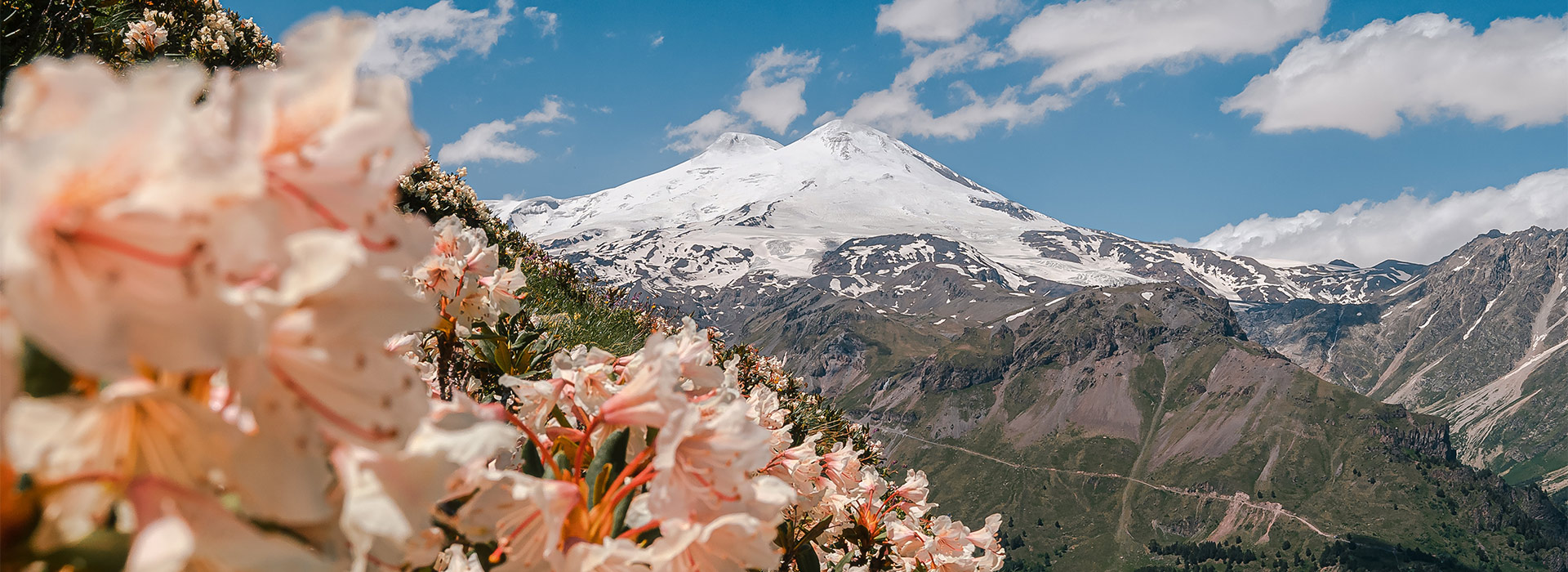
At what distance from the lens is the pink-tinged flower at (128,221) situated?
2.44 ft

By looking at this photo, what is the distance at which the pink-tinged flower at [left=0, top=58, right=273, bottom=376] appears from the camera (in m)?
0.74

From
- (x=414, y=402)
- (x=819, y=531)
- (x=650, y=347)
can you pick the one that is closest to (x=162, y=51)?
(x=819, y=531)

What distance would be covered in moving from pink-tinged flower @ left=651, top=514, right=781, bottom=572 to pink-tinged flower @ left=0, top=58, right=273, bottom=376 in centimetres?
92

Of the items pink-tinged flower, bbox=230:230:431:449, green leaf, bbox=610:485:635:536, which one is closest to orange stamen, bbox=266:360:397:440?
pink-tinged flower, bbox=230:230:431:449

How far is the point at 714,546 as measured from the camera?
1.63 m

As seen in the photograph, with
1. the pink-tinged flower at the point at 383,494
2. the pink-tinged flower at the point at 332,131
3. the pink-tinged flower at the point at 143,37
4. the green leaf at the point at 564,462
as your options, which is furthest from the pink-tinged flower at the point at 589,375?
the pink-tinged flower at the point at 143,37

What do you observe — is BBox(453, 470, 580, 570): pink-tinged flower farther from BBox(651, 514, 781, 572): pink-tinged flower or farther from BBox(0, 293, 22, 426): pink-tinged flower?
BBox(0, 293, 22, 426): pink-tinged flower

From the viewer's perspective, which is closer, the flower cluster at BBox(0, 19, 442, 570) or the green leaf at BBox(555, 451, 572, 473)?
the flower cluster at BBox(0, 19, 442, 570)

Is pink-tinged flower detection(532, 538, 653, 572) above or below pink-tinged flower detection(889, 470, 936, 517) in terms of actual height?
above

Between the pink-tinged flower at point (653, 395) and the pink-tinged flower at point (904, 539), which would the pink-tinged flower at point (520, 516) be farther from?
the pink-tinged flower at point (904, 539)

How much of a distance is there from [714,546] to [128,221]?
3.67 feet

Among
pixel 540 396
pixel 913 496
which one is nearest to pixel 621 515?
pixel 540 396

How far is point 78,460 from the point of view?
838 millimetres

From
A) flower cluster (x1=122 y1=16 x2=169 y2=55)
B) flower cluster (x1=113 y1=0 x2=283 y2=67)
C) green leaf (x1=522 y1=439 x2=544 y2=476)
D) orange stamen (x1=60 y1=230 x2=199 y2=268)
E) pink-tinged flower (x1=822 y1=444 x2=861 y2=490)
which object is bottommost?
pink-tinged flower (x1=822 y1=444 x2=861 y2=490)
